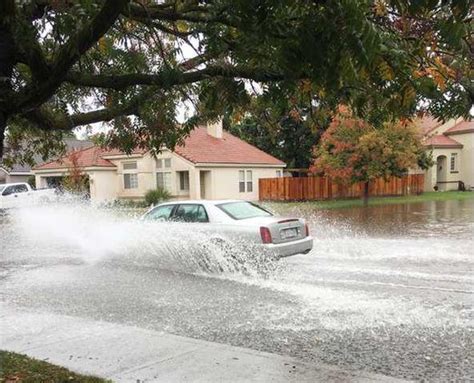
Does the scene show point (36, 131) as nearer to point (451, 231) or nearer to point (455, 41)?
point (455, 41)

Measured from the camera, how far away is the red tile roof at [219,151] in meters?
36.2

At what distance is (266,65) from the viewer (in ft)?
13.7

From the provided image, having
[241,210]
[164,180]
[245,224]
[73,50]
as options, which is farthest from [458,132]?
[73,50]

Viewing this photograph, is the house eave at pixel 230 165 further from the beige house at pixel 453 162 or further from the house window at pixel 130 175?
the beige house at pixel 453 162

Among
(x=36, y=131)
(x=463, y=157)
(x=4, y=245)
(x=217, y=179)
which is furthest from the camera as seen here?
(x=463, y=157)

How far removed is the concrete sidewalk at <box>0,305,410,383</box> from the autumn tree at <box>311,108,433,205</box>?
81.4ft

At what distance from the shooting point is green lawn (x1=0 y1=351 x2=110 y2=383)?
474 centimetres

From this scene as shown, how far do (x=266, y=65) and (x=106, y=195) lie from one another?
3486cm

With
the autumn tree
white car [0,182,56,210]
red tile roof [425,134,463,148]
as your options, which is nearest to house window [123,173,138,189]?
white car [0,182,56,210]

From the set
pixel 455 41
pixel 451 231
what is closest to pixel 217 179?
pixel 451 231

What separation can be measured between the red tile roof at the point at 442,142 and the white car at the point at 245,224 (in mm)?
37272

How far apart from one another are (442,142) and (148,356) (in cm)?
4562

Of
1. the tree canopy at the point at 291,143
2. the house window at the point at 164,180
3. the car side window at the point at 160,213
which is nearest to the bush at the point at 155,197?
the house window at the point at 164,180

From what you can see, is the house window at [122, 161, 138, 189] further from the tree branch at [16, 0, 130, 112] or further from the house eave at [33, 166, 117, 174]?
the tree branch at [16, 0, 130, 112]
